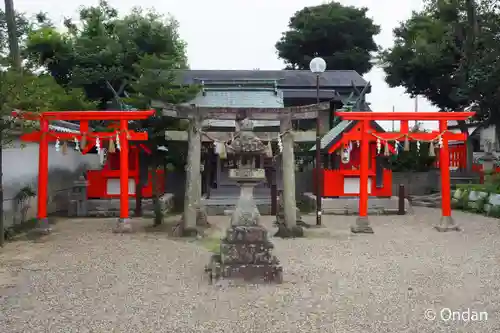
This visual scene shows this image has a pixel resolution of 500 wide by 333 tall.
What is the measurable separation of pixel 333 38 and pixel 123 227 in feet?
96.7

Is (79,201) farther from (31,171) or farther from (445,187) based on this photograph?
(445,187)

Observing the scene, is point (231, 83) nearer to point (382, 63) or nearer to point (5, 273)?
point (382, 63)

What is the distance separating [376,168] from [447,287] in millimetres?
11371

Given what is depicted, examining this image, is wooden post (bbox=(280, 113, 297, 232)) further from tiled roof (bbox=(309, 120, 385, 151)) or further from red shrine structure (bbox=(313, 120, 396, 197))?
tiled roof (bbox=(309, 120, 385, 151))

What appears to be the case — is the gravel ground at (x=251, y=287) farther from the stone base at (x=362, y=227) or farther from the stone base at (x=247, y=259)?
the stone base at (x=362, y=227)

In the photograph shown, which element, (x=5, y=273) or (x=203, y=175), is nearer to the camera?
(x=5, y=273)

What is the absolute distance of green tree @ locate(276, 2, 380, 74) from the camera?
36.9 metres

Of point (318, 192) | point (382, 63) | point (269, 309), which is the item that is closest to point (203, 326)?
point (269, 309)

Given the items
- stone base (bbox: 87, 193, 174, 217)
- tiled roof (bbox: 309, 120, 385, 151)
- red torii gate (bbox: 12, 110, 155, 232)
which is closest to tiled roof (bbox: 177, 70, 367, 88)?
tiled roof (bbox: 309, 120, 385, 151)

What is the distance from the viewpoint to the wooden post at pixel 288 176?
12.4 m

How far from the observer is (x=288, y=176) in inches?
495

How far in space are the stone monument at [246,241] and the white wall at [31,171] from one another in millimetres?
7204

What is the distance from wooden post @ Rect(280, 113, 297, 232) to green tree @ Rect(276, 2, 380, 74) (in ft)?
83.9

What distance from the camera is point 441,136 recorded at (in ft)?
43.8
